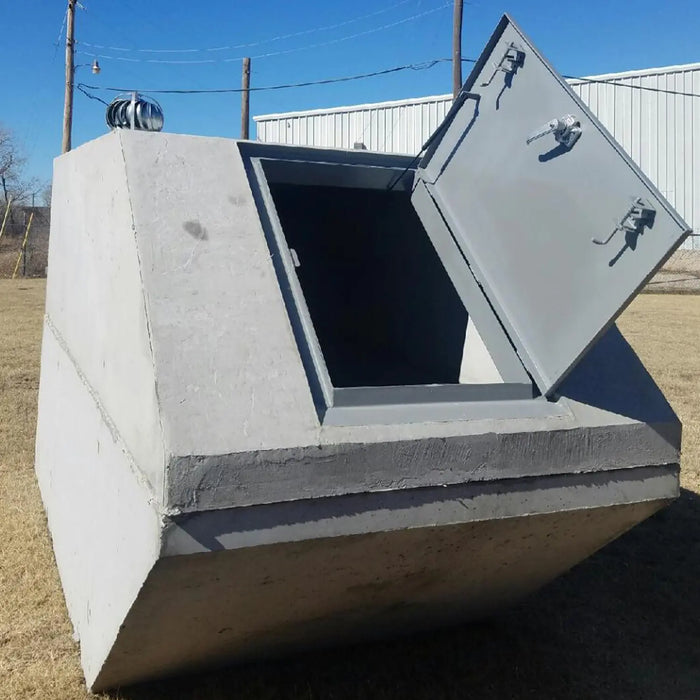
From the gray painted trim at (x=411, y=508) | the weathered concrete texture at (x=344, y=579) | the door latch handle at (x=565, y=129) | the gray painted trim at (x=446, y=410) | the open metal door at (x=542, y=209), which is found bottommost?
the weathered concrete texture at (x=344, y=579)

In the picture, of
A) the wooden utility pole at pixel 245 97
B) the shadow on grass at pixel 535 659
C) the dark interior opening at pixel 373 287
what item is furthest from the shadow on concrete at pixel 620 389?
the wooden utility pole at pixel 245 97

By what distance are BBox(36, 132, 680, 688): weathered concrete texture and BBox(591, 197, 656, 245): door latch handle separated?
0.56 m

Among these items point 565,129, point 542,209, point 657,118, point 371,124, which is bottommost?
point 371,124

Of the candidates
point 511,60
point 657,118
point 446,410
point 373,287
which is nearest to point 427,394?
point 446,410

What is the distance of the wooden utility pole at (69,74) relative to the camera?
1859cm

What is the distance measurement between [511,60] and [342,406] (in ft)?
4.30

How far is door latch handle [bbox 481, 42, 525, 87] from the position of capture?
9.05 feet

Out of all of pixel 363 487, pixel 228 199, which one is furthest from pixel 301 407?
pixel 228 199

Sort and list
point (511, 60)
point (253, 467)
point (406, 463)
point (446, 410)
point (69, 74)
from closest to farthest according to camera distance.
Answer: point (253, 467) < point (406, 463) < point (446, 410) < point (511, 60) < point (69, 74)

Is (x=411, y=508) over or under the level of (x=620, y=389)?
under

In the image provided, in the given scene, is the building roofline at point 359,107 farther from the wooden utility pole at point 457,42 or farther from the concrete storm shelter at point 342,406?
the concrete storm shelter at point 342,406

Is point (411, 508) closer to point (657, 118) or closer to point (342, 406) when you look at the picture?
point (342, 406)

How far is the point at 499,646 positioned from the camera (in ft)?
11.3

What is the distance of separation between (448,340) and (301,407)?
150cm
